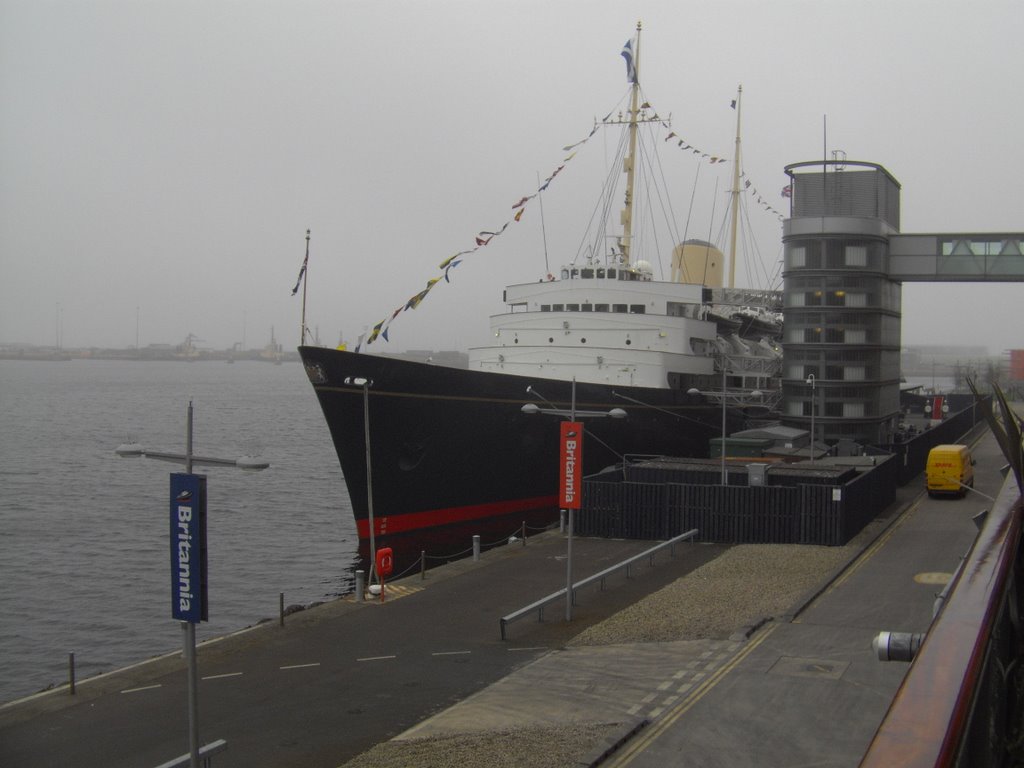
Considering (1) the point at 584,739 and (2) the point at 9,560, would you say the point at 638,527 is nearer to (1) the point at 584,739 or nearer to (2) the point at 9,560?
(1) the point at 584,739

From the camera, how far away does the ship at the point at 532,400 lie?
26.7 m

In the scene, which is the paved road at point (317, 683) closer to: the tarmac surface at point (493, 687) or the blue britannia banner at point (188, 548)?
the tarmac surface at point (493, 687)

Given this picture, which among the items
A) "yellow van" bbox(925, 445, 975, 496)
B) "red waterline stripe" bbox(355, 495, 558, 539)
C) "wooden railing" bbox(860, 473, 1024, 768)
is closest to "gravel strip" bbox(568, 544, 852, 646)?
"red waterline stripe" bbox(355, 495, 558, 539)

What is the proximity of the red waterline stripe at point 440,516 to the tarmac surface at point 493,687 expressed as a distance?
26.0ft

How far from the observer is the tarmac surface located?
11109mm

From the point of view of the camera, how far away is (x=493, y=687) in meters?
13.5

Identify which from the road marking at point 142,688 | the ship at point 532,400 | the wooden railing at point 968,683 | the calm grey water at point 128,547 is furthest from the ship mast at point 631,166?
the wooden railing at point 968,683

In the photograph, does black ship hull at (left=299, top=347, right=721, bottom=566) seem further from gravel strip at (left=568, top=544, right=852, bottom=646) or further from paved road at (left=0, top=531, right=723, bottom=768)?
gravel strip at (left=568, top=544, right=852, bottom=646)

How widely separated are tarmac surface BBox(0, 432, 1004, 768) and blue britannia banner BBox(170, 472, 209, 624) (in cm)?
272

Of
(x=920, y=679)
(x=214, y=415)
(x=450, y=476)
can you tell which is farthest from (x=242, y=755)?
(x=214, y=415)

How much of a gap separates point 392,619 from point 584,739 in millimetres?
7203

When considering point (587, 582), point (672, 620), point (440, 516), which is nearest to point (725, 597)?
point (672, 620)

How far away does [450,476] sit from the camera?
28.7 meters

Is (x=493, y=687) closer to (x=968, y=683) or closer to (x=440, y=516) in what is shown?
(x=968, y=683)
